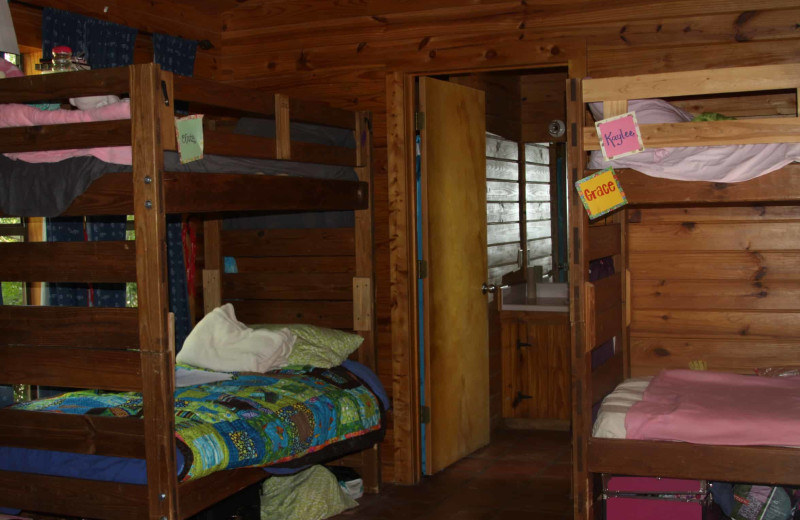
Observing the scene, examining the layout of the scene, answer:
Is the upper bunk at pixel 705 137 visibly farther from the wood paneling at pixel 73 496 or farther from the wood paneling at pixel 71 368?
the wood paneling at pixel 73 496

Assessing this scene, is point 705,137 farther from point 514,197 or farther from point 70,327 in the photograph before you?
point 514,197

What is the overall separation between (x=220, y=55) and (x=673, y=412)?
309cm

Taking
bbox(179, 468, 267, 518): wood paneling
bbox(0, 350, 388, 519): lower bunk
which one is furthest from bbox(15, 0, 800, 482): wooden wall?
bbox(179, 468, 267, 518): wood paneling

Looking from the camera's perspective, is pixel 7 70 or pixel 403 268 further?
pixel 403 268

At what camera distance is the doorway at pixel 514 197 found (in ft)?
16.4

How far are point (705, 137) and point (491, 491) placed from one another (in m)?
2.10

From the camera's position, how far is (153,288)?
108 inches

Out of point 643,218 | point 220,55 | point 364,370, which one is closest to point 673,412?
point 643,218

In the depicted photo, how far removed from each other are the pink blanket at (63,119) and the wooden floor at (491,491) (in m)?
1.96

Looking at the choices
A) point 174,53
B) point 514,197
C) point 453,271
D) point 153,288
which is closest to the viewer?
point 153,288

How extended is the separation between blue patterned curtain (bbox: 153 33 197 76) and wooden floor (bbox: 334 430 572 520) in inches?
89.6

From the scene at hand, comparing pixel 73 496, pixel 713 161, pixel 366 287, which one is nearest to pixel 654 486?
pixel 713 161

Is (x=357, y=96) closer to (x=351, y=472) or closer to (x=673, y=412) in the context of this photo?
(x=351, y=472)

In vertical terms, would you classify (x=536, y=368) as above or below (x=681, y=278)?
below
